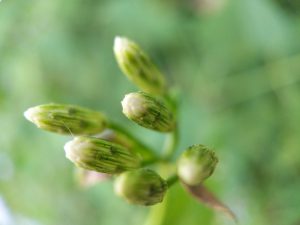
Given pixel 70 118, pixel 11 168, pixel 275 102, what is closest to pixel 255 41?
pixel 275 102

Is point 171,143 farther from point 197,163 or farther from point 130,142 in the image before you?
point 197,163

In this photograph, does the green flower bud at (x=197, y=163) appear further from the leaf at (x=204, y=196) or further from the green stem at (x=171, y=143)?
the green stem at (x=171, y=143)

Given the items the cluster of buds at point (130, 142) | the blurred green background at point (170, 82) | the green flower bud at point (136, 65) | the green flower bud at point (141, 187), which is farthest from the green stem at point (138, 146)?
the blurred green background at point (170, 82)

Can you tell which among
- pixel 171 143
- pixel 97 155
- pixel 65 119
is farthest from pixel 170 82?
pixel 97 155

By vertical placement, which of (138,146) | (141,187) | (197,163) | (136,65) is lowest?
(141,187)

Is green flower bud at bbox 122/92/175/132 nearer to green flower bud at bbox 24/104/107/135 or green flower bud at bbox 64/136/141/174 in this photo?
green flower bud at bbox 64/136/141/174

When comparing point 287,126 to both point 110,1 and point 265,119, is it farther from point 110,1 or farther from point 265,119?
point 110,1
